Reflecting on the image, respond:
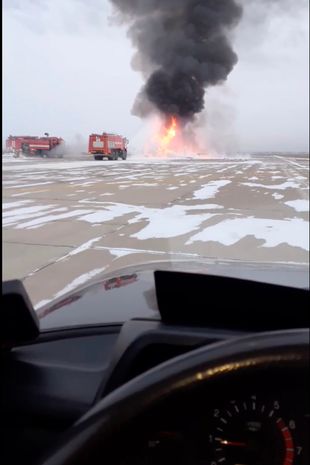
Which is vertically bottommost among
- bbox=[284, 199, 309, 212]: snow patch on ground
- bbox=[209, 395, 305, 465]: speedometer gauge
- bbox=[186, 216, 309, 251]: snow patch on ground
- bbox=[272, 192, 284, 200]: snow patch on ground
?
bbox=[209, 395, 305, 465]: speedometer gauge

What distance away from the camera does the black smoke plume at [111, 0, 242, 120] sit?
206 cm

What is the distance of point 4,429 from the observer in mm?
1594

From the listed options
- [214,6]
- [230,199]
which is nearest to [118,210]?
[230,199]

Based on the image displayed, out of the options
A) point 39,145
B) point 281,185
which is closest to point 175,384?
point 39,145

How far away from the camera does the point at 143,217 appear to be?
7590 mm

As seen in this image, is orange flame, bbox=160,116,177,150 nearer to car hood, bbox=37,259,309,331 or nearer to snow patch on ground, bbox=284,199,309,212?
car hood, bbox=37,259,309,331

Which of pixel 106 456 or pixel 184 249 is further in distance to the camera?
pixel 184 249

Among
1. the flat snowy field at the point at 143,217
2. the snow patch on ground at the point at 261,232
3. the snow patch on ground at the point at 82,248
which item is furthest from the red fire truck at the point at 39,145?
the snow patch on ground at the point at 261,232

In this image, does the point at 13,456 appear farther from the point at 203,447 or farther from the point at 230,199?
the point at 230,199

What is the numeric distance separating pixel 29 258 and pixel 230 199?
3.79 meters

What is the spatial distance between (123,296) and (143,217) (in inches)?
211

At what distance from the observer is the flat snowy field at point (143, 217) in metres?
4.83

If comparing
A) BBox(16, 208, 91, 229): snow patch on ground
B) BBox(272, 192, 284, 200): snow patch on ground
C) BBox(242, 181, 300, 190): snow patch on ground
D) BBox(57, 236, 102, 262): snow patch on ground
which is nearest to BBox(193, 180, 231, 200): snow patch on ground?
BBox(242, 181, 300, 190): snow patch on ground

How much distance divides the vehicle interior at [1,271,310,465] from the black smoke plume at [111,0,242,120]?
1133 mm
